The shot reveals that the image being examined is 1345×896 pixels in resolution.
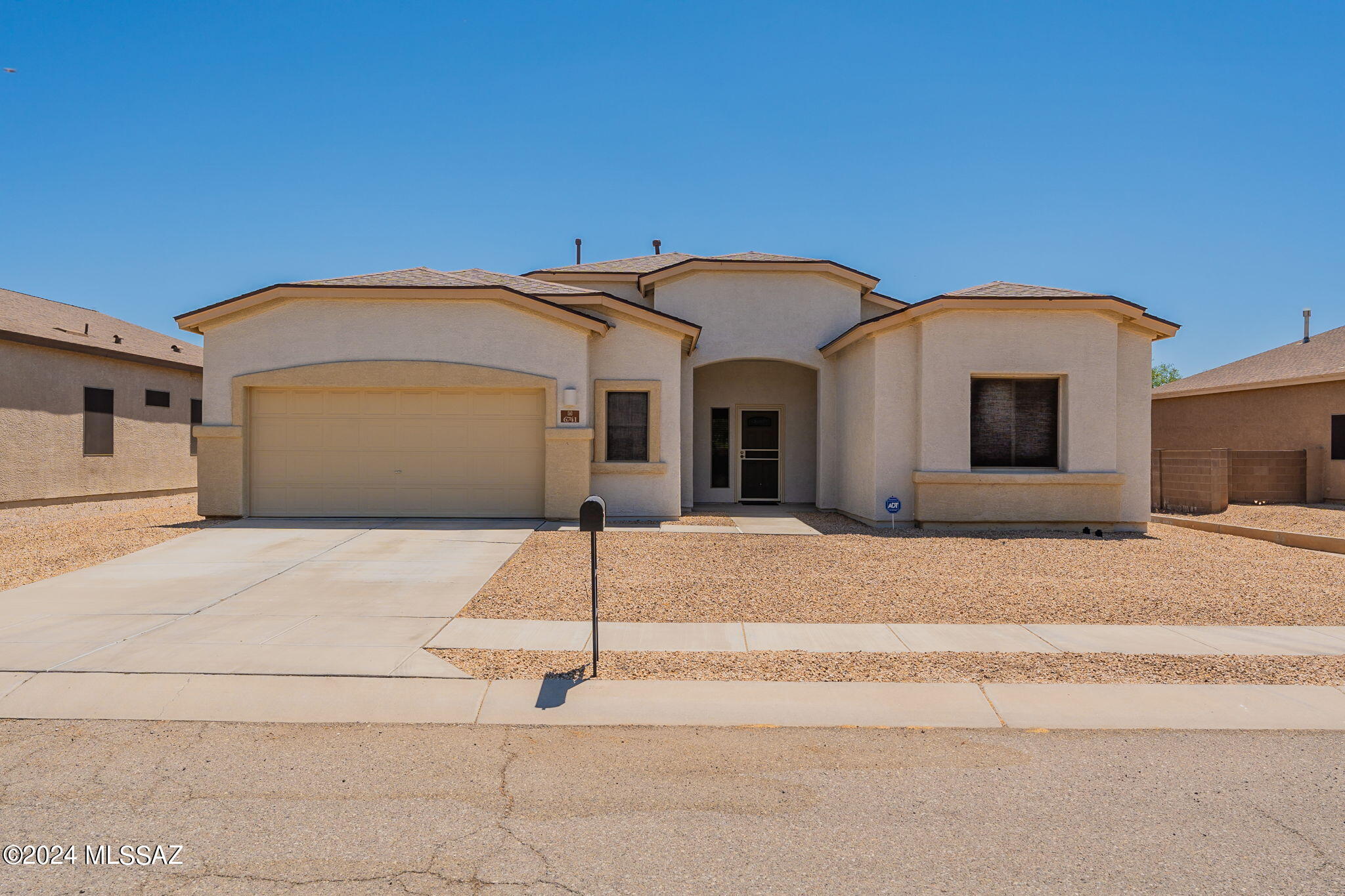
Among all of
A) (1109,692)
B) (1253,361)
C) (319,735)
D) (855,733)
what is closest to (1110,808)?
(855,733)

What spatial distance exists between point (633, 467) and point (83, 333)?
14.4m

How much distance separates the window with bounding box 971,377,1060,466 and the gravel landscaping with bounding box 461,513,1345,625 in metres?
1.64

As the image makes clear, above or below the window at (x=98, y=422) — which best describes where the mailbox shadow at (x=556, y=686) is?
below

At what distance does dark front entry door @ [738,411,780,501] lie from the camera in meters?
17.4

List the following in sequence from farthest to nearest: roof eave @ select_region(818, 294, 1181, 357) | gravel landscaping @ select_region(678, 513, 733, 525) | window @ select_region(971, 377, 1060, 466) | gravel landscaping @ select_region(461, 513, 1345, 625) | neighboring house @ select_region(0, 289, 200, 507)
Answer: neighboring house @ select_region(0, 289, 200, 507) → gravel landscaping @ select_region(678, 513, 733, 525) → window @ select_region(971, 377, 1060, 466) → roof eave @ select_region(818, 294, 1181, 357) → gravel landscaping @ select_region(461, 513, 1345, 625)

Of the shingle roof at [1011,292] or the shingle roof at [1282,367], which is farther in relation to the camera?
the shingle roof at [1282,367]

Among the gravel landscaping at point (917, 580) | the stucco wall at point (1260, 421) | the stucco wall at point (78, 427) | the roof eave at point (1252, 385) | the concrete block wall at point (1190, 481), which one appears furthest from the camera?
the stucco wall at point (1260, 421)

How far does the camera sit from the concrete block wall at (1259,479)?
17.8 meters

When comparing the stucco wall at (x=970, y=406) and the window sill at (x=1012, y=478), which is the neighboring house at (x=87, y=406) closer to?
the stucco wall at (x=970, y=406)

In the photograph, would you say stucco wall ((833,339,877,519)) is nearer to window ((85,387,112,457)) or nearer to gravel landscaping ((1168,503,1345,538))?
gravel landscaping ((1168,503,1345,538))

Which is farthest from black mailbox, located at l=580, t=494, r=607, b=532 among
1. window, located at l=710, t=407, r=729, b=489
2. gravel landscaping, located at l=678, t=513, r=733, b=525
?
window, located at l=710, t=407, r=729, b=489

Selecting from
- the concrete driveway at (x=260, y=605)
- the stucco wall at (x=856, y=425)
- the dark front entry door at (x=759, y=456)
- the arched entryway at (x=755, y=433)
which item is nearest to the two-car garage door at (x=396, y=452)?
the concrete driveway at (x=260, y=605)

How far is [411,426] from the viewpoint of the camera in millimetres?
13258

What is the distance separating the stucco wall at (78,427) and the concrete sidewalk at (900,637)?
14485mm
